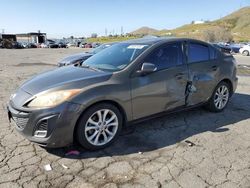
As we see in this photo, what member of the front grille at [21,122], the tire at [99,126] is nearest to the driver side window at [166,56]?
the tire at [99,126]

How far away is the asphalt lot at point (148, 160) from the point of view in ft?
10.2

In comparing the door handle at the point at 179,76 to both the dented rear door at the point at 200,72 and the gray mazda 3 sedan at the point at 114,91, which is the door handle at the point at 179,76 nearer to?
the gray mazda 3 sedan at the point at 114,91

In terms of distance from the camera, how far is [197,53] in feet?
16.7

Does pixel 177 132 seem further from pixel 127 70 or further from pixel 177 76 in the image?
pixel 127 70

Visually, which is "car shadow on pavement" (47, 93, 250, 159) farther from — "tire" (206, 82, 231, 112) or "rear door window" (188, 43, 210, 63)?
"rear door window" (188, 43, 210, 63)

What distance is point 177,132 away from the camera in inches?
178

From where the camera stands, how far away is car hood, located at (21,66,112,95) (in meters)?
3.65

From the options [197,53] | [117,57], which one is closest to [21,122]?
[117,57]

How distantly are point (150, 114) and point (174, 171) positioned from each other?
1.23 meters

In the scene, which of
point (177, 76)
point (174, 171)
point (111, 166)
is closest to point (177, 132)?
point (177, 76)

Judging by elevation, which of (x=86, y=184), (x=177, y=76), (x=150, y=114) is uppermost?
(x=177, y=76)

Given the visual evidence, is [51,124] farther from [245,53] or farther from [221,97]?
[245,53]

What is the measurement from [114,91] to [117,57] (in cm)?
92

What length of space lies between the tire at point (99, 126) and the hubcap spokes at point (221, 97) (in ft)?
8.04
